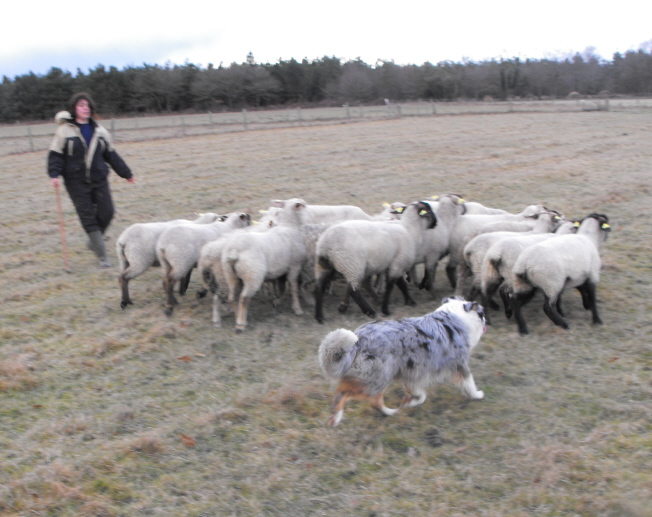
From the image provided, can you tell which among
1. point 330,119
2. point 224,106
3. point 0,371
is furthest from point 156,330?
point 224,106

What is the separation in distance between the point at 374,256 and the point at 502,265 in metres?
1.49

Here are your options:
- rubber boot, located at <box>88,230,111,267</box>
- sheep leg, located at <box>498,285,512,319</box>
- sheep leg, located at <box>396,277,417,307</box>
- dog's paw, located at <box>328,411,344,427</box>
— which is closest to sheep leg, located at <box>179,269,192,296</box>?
rubber boot, located at <box>88,230,111,267</box>

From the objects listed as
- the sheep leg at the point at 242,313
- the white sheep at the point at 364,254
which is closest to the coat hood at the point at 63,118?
the sheep leg at the point at 242,313

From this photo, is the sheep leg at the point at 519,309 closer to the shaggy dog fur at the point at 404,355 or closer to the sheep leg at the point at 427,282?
the shaggy dog fur at the point at 404,355

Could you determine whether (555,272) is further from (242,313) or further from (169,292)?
(169,292)

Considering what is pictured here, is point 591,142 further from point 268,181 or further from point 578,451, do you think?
point 578,451

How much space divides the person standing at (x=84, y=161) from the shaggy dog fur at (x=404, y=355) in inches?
226

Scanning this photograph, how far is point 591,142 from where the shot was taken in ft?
70.9

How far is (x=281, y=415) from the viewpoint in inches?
200

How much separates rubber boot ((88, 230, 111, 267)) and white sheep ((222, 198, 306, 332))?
10.8ft

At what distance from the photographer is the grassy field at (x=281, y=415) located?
160 inches

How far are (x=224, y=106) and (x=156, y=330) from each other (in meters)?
49.2

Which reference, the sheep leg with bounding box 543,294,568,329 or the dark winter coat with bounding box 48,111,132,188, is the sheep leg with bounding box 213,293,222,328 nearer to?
the dark winter coat with bounding box 48,111,132,188

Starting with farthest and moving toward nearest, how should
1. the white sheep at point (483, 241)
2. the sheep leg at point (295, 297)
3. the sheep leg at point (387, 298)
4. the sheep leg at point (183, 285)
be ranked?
the sheep leg at point (183, 285) → the sheep leg at point (295, 297) → the sheep leg at point (387, 298) → the white sheep at point (483, 241)
